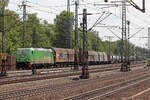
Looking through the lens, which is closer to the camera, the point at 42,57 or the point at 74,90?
the point at 74,90

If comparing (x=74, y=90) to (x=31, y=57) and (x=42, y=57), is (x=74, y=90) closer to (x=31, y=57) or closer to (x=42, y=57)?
(x=31, y=57)

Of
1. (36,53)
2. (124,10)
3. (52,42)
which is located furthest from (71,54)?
(52,42)

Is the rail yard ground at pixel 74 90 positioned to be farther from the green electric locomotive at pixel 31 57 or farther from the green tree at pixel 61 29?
the green tree at pixel 61 29

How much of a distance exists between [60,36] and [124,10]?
41.9 meters

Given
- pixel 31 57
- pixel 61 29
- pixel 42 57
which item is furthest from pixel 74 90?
pixel 61 29

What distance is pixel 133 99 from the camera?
48.9ft

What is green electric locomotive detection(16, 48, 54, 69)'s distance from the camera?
40281mm

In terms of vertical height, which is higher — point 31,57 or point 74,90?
point 31,57

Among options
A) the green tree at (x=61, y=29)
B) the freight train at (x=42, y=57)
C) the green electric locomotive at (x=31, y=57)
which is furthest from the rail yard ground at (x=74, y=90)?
the green tree at (x=61, y=29)

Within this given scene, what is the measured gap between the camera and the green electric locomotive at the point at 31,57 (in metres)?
40.3

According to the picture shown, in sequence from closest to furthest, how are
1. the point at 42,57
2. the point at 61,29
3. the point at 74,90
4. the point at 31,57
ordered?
1. the point at 74,90
2. the point at 31,57
3. the point at 42,57
4. the point at 61,29

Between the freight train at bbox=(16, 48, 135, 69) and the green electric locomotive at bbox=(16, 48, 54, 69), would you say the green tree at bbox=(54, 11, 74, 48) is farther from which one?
the green electric locomotive at bbox=(16, 48, 54, 69)

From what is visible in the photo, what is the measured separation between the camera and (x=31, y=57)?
133 feet

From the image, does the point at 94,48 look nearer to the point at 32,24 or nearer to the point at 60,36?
the point at 60,36
